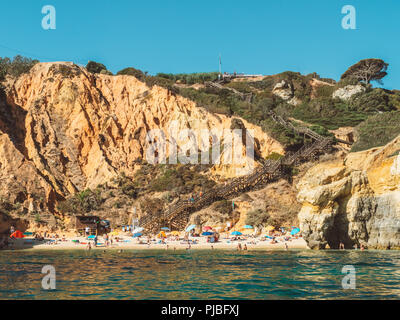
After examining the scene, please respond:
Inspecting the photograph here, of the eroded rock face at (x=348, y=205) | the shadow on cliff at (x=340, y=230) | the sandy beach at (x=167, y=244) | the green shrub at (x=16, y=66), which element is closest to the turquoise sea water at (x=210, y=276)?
the eroded rock face at (x=348, y=205)

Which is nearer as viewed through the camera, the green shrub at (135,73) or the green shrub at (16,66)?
the green shrub at (16,66)

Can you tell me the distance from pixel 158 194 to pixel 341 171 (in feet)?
68.9

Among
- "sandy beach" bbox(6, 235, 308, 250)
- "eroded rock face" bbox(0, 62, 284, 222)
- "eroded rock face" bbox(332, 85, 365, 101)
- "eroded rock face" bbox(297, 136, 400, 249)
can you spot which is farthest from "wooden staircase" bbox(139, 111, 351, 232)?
"eroded rock face" bbox(332, 85, 365, 101)

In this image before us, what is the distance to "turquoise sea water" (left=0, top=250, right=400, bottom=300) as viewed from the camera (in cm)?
1306

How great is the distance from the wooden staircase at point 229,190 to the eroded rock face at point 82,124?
3.17 meters

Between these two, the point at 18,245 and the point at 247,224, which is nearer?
the point at 18,245

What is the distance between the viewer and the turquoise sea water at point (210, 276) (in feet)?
42.9

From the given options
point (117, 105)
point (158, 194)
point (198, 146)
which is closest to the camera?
point (158, 194)

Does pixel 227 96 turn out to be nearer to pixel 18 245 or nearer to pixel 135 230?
pixel 135 230

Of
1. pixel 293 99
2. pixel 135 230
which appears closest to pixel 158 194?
pixel 135 230

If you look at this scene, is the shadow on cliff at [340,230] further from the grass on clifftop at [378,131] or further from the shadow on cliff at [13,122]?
the shadow on cliff at [13,122]

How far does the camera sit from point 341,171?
2714cm
